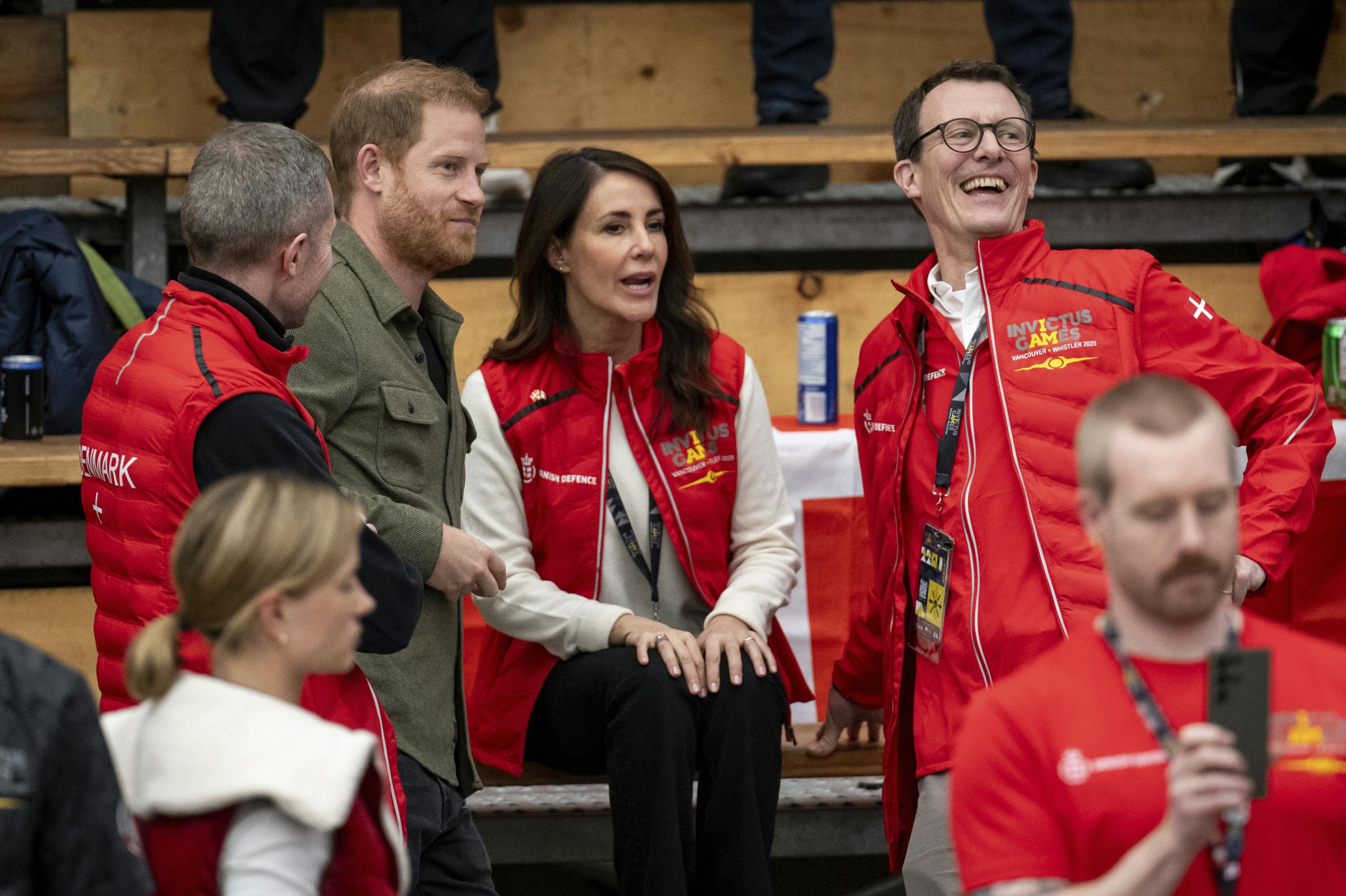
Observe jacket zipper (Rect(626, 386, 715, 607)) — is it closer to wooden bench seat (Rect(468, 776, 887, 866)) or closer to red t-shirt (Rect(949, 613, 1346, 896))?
wooden bench seat (Rect(468, 776, 887, 866))

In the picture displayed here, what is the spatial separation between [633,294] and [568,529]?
42 cm

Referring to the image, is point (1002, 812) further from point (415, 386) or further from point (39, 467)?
point (39, 467)

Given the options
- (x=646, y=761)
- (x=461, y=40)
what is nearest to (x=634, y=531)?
(x=646, y=761)

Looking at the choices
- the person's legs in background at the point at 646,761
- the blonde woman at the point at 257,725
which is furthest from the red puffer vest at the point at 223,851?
the person's legs in background at the point at 646,761

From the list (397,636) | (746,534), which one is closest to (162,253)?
(746,534)

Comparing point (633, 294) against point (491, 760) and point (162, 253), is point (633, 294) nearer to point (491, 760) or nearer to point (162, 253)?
point (491, 760)

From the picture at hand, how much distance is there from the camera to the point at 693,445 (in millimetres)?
2582

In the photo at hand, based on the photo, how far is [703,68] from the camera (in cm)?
460

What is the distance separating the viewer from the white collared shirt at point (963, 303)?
228 cm

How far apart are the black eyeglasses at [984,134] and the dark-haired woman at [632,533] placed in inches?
21.6

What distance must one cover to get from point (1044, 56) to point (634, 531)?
6.84 feet

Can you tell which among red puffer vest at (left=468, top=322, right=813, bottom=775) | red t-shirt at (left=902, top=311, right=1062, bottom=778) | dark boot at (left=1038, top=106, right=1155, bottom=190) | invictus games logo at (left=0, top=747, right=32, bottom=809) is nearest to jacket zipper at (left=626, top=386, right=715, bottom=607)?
red puffer vest at (left=468, top=322, right=813, bottom=775)

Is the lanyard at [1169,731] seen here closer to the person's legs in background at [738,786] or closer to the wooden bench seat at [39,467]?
the person's legs in background at [738,786]

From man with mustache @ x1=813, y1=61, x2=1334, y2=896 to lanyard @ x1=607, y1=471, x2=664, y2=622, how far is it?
374mm
